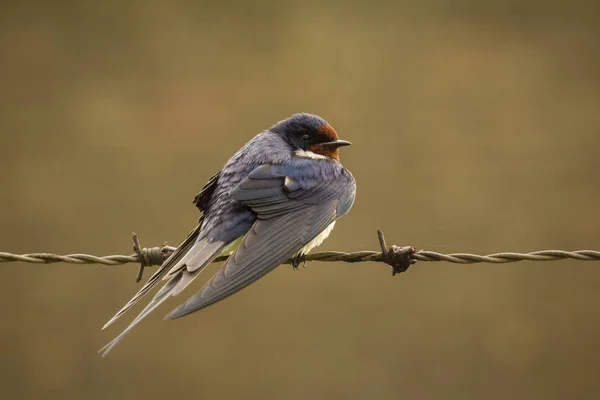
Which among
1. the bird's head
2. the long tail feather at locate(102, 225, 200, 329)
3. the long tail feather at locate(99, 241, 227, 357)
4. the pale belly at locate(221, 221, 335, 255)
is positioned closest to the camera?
the long tail feather at locate(99, 241, 227, 357)

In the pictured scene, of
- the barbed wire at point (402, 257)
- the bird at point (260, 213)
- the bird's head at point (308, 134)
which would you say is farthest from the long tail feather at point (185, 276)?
the bird's head at point (308, 134)

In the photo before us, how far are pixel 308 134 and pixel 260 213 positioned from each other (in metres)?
0.54

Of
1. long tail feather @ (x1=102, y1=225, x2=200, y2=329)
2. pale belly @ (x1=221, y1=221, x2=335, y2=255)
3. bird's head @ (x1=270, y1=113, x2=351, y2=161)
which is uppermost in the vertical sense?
bird's head @ (x1=270, y1=113, x2=351, y2=161)

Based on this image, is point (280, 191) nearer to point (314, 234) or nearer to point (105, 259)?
point (314, 234)

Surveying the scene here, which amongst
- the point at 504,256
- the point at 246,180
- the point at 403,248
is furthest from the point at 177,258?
the point at 504,256

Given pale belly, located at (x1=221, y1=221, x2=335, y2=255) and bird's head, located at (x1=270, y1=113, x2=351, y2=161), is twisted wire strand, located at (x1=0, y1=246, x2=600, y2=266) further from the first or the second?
bird's head, located at (x1=270, y1=113, x2=351, y2=161)

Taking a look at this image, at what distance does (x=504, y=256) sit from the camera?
195 cm

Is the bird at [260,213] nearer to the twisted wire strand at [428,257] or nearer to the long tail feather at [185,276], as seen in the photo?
the long tail feather at [185,276]

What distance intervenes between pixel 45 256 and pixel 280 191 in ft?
2.40

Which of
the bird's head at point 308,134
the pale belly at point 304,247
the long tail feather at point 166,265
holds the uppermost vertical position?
the bird's head at point 308,134

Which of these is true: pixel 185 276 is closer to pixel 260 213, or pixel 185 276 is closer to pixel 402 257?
pixel 260 213

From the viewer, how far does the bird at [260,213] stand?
82.0 inches

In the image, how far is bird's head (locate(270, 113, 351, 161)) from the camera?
275cm

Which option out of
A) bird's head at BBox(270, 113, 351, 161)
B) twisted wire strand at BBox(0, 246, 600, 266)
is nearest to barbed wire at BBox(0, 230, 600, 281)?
twisted wire strand at BBox(0, 246, 600, 266)
